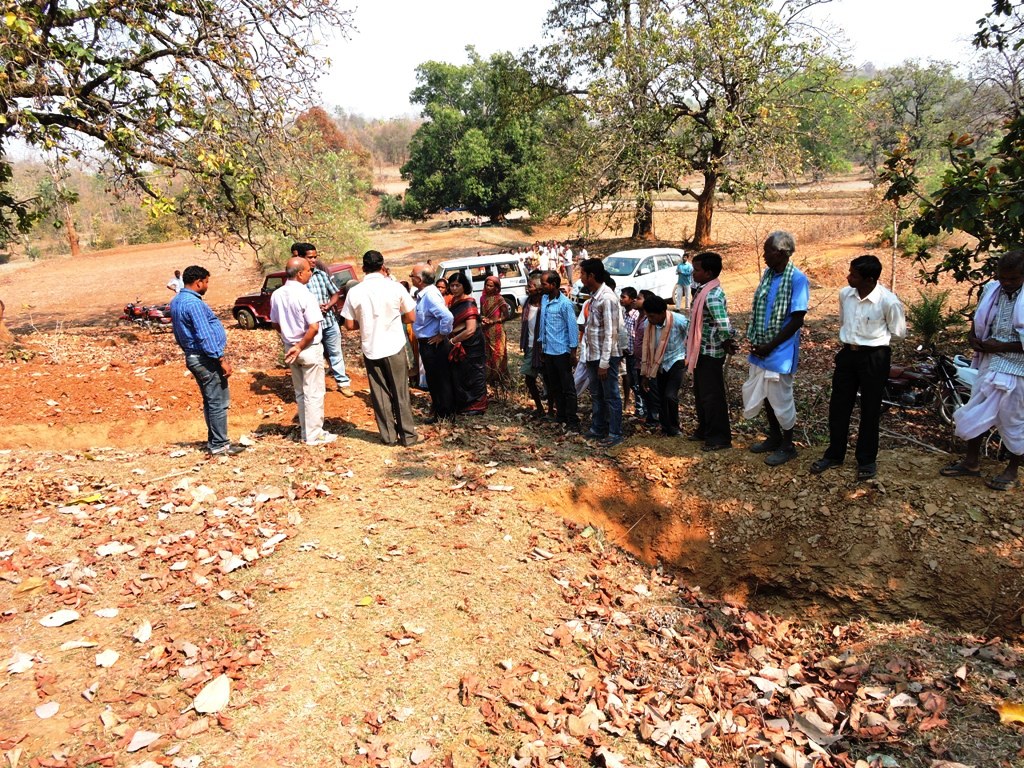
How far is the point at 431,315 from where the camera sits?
6.46 metres

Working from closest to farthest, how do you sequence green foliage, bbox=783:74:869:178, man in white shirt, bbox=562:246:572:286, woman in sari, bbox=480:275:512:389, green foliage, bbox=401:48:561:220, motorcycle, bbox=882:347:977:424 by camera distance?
1. motorcycle, bbox=882:347:977:424
2. woman in sari, bbox=480:275:512:389
3. green foliage, bbox=783:74:869:178
4. man in white shirt, bbox=562:246:572:286
5. green foliage, bbox=401:48:561:220

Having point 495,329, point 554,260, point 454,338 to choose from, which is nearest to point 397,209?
point 554,260

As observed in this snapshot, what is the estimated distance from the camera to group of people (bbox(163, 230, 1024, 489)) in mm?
4375

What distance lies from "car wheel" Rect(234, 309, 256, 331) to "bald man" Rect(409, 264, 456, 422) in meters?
9.68

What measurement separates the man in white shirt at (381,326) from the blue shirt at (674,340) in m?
2.42

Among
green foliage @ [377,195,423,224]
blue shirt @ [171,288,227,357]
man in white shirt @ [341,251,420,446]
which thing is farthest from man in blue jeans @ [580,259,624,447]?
green foliage @ [377,195,423,224]

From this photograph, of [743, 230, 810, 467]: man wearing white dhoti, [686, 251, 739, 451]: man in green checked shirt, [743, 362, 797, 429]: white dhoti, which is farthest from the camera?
[686, 251, 739, 451]: man in green checked shirt

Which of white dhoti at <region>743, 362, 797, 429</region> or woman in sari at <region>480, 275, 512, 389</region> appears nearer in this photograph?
white dhoti at <region>743, 362, 797, 429</region>

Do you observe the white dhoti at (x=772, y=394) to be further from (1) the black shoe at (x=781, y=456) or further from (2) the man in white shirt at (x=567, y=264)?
(2) the man in white shirt at (x=567, y=264)

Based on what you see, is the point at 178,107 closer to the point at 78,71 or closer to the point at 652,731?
the point at 78,71

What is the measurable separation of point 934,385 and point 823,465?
129 inches

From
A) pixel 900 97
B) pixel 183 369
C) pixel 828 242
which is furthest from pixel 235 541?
pixel 900 97

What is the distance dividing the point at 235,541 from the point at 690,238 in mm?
22921

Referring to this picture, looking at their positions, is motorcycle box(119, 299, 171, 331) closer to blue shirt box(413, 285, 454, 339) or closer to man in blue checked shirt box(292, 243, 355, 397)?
man in blue checked shirt box(292, 243, 355, 397)
